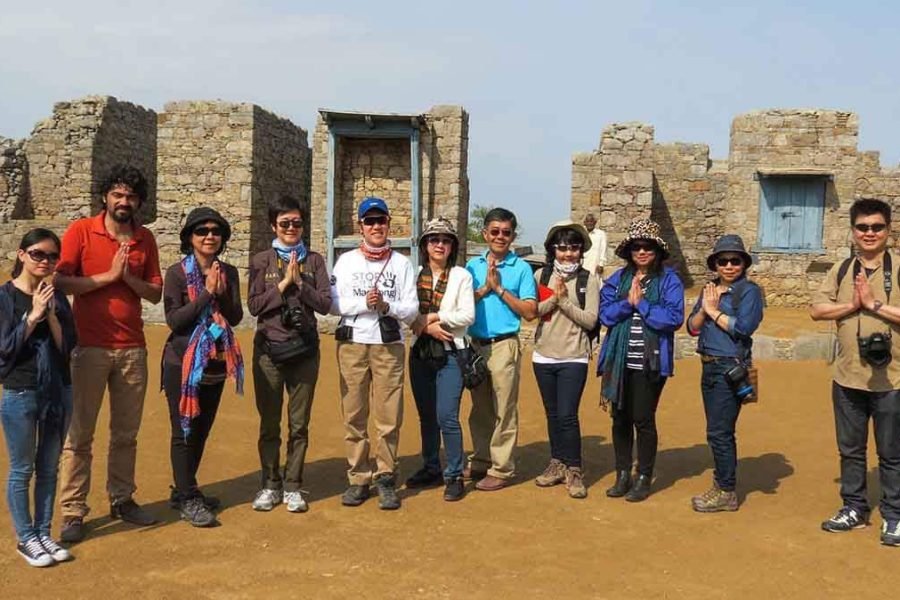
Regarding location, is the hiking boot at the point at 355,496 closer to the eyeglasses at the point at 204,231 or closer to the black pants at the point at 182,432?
the black pants at the point at 182,432

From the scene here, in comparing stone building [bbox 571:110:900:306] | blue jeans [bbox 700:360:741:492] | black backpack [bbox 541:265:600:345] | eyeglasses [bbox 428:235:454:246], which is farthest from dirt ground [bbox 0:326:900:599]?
stone building [bbox 571:110:900:306]

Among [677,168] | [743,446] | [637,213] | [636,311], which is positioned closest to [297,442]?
[636,311]

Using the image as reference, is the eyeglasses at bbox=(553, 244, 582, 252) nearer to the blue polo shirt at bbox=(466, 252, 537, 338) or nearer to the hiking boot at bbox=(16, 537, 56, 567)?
the blue polo shirt at bbox=(466, 252, 537, 338)

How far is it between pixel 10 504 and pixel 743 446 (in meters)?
5.45

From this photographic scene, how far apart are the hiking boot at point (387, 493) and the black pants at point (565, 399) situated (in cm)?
120

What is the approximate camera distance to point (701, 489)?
547cm

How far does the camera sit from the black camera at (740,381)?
478cm

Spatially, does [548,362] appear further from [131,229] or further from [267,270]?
[131,229]

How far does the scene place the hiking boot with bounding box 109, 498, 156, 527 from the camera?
460 cm

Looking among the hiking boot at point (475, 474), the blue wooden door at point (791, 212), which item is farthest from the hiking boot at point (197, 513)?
the blue wooden door at point (791, 212)

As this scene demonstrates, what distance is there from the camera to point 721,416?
4914 millimetres

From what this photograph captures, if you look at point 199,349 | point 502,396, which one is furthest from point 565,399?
point 199,349

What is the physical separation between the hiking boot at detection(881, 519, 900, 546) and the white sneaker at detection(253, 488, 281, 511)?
361cm

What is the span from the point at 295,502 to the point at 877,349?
354cm
